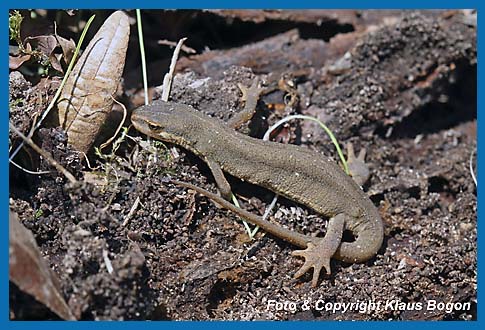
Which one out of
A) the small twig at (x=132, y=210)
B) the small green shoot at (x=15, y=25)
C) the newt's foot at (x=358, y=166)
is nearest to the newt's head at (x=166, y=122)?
the small twig at (x=132, y=210)

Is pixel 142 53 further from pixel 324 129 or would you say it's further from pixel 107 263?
pixel 107 263

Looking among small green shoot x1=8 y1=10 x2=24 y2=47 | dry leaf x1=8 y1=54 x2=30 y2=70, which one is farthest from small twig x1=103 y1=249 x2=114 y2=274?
small green shoot x1=8 y1=10 x2=24 y2=47

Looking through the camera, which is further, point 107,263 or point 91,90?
point 91,90

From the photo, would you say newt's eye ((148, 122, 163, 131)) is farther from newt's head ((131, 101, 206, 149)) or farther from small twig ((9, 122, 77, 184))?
small twig ((9, 122, 77, 184))

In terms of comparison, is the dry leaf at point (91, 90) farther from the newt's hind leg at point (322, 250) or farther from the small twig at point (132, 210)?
the newt's hind leg at point (322, 250)

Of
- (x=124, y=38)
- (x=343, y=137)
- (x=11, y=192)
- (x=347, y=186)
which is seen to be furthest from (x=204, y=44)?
(x=11, y=192)

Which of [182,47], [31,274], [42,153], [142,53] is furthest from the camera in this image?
[182,47]

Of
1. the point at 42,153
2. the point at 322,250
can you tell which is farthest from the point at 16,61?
the point at 322,250
